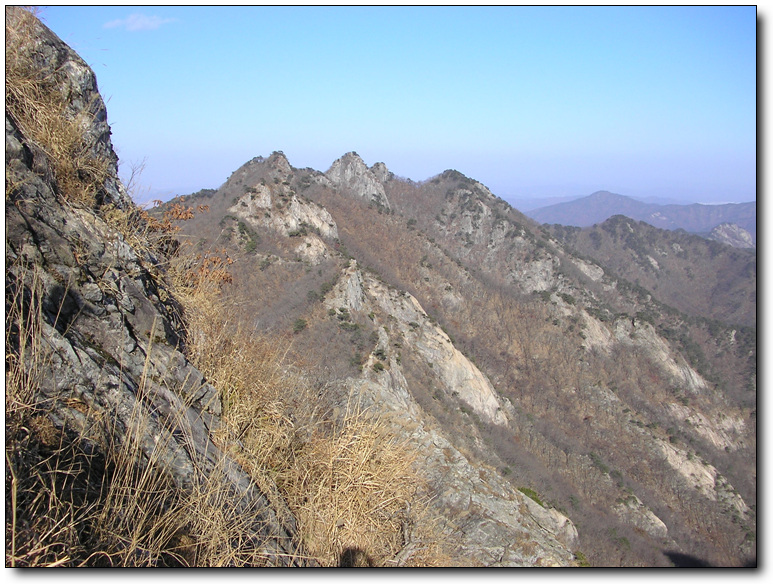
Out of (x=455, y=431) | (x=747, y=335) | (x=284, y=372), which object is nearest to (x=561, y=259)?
(x=747, y=335)

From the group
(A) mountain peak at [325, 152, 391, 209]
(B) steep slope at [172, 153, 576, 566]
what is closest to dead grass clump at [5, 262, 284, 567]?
(B) steep slope at [172, 153, 576, 566]

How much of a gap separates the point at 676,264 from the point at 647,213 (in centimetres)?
10069

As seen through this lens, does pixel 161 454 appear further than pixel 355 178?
No

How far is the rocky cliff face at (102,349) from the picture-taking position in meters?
2.22

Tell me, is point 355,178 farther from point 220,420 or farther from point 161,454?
point 161,454

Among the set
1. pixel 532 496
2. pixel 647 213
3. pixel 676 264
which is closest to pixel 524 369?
pixel 532 496

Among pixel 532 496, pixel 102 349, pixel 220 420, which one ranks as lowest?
pixel 532 496

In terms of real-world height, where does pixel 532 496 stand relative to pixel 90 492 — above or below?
below

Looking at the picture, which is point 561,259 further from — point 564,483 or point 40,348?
point 40,348

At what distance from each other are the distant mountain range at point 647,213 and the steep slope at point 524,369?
11190 cm

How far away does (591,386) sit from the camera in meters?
33.2

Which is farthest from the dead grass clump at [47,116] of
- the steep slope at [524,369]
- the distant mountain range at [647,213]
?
the distant mountain range at [647,213]

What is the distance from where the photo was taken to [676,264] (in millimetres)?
74062

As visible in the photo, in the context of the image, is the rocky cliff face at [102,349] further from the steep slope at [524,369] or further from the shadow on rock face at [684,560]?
the shadow on rock face at [684,560]
